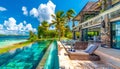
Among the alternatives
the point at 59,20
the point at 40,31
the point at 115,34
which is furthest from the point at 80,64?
the point at 40,31

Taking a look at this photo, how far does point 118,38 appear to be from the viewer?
10320 mm

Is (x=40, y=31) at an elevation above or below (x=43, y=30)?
below

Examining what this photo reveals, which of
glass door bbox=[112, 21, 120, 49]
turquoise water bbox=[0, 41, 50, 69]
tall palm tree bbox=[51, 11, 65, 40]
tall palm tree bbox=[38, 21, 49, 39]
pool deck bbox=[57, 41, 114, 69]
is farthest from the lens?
tall palm tree bbox=[38, 21, 49, 39]

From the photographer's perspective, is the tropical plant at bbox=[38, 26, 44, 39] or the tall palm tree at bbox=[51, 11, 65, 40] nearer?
the tall palm tree at bbox=[51, 11, 65, 40]

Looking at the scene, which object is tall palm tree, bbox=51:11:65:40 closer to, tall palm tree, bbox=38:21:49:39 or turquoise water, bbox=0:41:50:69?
tall palm tree, bbox=38:21:49:39

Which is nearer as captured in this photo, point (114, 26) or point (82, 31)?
point (114, 26)

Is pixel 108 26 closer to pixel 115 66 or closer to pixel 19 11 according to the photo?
pixel 115 66

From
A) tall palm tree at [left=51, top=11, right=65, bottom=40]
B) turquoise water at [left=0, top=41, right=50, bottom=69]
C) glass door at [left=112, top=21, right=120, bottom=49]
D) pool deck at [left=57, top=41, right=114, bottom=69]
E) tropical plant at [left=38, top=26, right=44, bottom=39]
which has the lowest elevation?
turquoise water at [left=0, top=41, right=50, bottom=69]

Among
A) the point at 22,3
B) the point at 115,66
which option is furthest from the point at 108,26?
the point at 22,3

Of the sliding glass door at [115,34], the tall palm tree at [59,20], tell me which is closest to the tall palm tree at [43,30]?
the tall palm tree at [59,20]

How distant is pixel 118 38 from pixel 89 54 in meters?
3.00

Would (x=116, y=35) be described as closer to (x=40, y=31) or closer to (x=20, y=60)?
(x=20, y=60)

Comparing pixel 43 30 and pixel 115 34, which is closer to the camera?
pixel 115 34

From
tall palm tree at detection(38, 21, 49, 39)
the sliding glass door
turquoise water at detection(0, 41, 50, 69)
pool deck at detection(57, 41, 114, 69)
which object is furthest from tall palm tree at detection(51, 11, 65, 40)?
pool deck at detection(57, 41, 114, 69)
